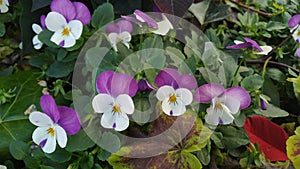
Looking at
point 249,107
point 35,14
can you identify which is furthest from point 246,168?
point 35,14

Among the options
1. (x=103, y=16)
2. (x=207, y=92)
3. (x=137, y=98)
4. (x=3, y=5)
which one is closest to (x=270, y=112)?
(x=207, y=92)

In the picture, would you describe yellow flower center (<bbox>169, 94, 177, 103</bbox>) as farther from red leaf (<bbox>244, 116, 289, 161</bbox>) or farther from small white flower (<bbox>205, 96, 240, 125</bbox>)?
red leaf (<bbox>244, 116, 289, 161</bbox>)

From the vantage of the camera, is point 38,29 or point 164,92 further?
point 38,29

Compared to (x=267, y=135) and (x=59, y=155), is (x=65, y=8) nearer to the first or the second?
(x=59, y=155)

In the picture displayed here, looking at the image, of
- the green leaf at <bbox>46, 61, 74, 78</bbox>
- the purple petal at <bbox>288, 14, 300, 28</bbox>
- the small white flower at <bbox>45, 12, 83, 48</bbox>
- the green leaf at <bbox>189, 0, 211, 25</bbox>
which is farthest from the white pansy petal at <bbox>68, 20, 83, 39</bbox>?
the purple petal at <bbox>288, 14, 300, 28</bbox>

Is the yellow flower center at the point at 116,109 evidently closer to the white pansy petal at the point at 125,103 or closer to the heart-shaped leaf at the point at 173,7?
the white pansy petal at the point at 125,103

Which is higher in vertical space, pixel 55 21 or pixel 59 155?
pixel 55 21

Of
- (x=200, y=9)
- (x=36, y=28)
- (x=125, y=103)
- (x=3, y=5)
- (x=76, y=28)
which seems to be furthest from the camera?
(x=200, y=9)

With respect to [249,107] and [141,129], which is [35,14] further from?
[249,107]
